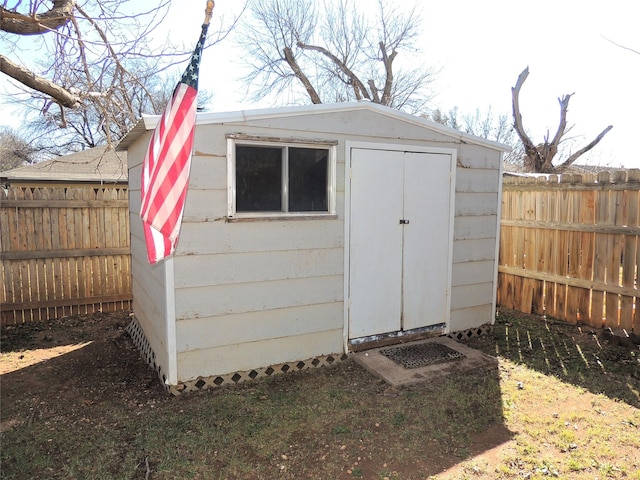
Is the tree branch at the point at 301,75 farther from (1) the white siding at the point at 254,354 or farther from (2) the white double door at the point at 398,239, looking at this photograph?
(1) the white siding at the point at 254,354

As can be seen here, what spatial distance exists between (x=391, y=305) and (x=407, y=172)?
4.75 feet

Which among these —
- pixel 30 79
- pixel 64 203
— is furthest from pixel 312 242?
pixel 64 203

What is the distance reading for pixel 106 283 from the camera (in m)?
6.28

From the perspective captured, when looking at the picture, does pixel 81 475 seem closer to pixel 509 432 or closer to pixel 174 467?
pixel 174 467

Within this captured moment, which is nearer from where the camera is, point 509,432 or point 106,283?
point 509,432

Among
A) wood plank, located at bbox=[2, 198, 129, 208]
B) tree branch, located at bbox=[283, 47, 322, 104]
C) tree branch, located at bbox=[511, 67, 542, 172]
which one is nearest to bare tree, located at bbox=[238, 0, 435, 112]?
tree branch, located at bbox=[283, 47, 322, 104]

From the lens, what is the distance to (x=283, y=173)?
12.7ft

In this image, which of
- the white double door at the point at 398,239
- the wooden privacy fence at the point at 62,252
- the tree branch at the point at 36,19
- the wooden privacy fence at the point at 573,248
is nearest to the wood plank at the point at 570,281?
the wooden privacy fence at the point at 573,248

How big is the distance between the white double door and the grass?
0.74m

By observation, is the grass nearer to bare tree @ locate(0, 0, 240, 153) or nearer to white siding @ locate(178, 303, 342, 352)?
white siding @ locate(178, 303, 342, 352)

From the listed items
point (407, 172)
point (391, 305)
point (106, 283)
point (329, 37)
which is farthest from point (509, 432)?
point (329, 37)

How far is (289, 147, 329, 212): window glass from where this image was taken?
394cm

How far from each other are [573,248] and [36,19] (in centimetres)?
614

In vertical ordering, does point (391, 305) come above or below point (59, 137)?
below
